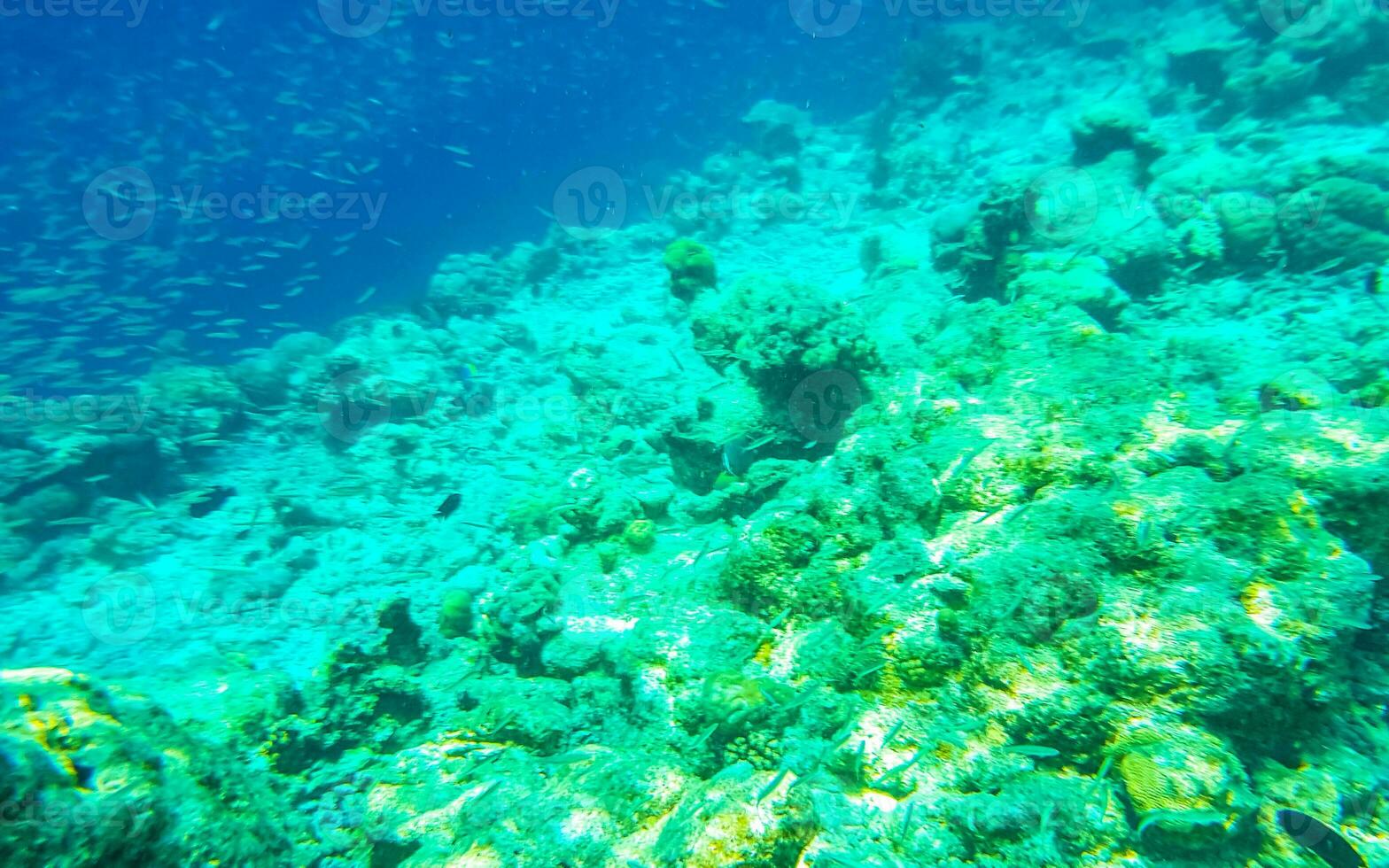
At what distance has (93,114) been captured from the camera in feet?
77.0

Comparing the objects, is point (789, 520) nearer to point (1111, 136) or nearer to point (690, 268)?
point (690, 268)

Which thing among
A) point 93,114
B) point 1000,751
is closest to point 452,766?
point 1000,751

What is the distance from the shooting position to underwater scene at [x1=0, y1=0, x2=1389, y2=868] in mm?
2924

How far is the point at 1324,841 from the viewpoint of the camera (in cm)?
268

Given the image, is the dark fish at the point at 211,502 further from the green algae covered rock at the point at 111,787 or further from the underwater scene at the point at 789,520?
the green algae covered rock at the point at 111,787

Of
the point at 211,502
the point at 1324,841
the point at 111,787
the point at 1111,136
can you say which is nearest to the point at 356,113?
the point at 211,502

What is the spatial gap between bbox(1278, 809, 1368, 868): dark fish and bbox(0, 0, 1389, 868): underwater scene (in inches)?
0.6

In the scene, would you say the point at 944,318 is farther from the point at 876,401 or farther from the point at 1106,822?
the point at 1106,822

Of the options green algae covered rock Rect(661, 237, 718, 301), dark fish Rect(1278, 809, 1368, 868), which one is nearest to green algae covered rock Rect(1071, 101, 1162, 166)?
green algae covered rock Rect(661, 237, 718, 301)

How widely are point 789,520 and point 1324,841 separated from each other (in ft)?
9.90

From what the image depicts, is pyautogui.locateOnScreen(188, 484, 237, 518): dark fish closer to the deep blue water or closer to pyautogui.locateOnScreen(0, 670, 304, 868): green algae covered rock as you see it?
pyautogui.locateOnScreen(0, 670, 304, 868): green algae covered rock

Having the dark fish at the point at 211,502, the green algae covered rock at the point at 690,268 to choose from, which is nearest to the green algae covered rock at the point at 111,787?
the green algae covered rock at the point at 690,268

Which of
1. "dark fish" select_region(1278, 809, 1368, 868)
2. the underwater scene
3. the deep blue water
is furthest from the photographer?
the deep blue water

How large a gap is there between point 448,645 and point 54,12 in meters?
30.9
